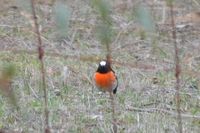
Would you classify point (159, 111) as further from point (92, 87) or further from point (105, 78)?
point (92, 87)

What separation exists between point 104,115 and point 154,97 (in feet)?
2.21

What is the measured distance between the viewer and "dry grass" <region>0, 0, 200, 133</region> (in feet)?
13.2

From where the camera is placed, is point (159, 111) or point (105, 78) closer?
point (159, 111)

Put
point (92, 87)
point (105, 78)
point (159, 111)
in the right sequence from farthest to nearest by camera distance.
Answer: point (92, 87)
point (105, 78)
point (159, 111)

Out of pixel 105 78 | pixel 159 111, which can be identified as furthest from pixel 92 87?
pixel 159 111

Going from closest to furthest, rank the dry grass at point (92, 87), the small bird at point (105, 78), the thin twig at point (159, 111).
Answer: the dry grass at point (92, 87) < the thin twig at point (159, 111) < the small bird at point (105, 78)

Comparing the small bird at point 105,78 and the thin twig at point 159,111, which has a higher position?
the small bird at point 105,78

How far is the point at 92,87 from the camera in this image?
198 inches

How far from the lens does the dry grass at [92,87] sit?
Result: 403 cm

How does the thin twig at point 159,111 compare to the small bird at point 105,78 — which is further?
the small bird at point 105,78

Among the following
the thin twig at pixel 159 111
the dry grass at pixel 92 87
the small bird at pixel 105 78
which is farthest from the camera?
the small bird at pixel 105 78

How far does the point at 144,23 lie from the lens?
125 cm

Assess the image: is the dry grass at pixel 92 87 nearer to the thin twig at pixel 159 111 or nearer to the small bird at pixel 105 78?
the thin twig at pixel 159 111

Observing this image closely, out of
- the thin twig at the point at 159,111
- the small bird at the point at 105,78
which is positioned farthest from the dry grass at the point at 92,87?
the small bird at the point at 105,78
